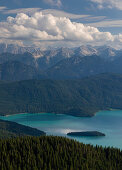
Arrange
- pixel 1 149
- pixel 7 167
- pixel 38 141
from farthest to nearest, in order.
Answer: pixel 38 141 < pixel 1 149 < pixel 7 167

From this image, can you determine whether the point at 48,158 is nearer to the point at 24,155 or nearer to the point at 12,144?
the point at 24,155

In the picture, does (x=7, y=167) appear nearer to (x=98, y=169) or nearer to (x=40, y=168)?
(x=40, y=168)

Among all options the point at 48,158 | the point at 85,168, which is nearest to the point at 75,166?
the point at 85,168

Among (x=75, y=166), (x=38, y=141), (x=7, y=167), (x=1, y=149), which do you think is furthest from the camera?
(x=38, y=141)

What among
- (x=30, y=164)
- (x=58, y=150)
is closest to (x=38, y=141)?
(x=58, y=150)

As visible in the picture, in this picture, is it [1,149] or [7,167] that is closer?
[7,167]

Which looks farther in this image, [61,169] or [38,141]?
[38,141]
